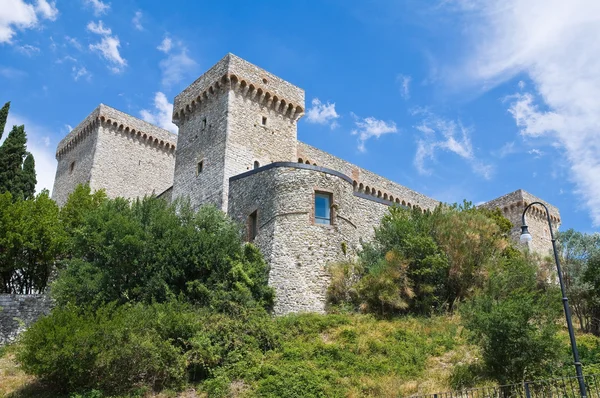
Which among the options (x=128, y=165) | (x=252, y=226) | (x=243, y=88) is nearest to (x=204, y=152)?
(x=243, y=88)

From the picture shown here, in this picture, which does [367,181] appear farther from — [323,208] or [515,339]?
[515,339]

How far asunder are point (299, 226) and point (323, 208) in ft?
4.31

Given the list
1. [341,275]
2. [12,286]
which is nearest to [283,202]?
[341,275]

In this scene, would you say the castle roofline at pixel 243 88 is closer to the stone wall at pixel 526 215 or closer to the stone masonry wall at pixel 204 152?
the stone masonry wall at pixel 204 152

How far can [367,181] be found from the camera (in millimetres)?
33562

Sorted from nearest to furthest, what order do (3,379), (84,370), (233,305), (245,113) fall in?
(84,370) → (3,379) → (233,305) → (245,113)

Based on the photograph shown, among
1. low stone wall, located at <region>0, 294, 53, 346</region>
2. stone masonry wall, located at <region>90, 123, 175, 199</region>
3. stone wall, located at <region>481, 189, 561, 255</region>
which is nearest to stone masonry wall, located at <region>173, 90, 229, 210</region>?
stone masonry wall, located at <region>90, 123, 175, 199</region>

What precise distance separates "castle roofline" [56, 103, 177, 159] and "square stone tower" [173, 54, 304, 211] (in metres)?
7.66

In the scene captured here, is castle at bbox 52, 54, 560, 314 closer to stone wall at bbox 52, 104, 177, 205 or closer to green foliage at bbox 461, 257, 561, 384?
stone wall at bbox 52, 104, 177, 205

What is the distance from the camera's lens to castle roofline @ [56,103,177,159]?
36.0 meters

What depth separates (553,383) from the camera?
41.6 feet

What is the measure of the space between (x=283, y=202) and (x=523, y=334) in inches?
412

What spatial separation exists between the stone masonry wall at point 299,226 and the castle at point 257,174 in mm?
37

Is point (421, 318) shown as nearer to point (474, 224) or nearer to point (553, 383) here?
point (474, 224)
